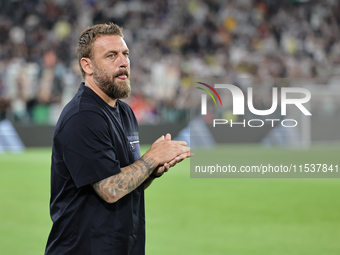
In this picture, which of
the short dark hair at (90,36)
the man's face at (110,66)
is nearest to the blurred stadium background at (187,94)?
the man's face at (110,66)

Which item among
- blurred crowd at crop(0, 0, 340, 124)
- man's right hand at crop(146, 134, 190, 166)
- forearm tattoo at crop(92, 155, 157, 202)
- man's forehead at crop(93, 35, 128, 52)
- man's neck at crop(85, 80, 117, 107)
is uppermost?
blurred crowd at crop(0, 0, 340, 124)

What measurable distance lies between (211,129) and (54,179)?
684 inches

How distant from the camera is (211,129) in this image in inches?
815

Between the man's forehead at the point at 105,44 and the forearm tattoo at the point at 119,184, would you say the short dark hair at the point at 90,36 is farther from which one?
the forearm tattoo at the point at 119,184

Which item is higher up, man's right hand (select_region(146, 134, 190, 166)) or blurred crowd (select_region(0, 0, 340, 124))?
blurred crowd (select_region(0, 0, 340, 124))

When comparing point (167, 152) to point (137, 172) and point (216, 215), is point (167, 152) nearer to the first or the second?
point (137, 172)

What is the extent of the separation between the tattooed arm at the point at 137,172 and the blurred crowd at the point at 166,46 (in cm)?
1635

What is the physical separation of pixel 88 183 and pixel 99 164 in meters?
0.12

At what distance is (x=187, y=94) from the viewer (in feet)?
73.4

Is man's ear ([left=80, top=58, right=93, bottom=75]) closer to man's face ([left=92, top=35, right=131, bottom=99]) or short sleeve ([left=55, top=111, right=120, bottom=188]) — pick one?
man's face ([left=92, top=35, right=131, bottom=99])

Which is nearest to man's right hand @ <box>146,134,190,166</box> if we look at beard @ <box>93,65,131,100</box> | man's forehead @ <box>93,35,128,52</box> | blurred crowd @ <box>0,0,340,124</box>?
beard @ <box>93,65,131,100</box>

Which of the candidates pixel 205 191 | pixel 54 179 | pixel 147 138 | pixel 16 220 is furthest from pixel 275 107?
pixel 54 179

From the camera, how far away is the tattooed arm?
324cm

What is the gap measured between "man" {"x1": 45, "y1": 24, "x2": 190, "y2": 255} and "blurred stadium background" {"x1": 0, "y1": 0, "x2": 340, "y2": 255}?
3.16m
